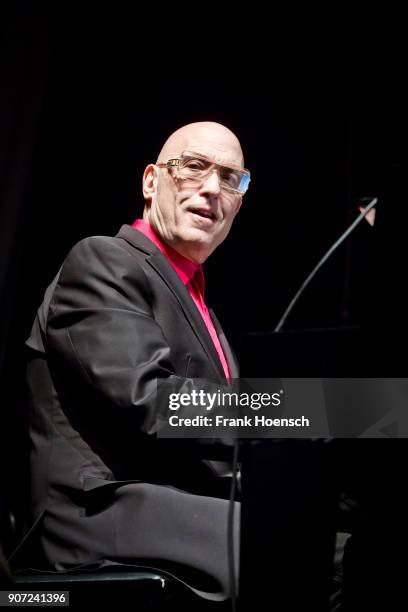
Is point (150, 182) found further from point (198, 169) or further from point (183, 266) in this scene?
point (183, 266)

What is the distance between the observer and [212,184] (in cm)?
175

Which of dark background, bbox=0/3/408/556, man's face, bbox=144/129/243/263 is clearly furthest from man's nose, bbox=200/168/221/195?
dark background, bbox=0/3/408/556

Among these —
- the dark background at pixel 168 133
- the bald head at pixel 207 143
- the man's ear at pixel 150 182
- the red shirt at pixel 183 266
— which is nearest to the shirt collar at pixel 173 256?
the red shirt at pixel 183 266

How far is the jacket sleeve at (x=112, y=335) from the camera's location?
114 centimetres

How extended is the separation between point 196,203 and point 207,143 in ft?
0.61

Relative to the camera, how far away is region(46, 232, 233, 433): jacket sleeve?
1139mm

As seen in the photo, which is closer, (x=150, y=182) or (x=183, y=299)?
(x=183, y=299)

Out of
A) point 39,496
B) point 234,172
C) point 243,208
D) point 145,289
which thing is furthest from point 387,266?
point 243,208

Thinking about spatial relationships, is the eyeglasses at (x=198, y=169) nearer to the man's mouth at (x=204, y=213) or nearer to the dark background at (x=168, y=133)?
the man's mouth at (x=204, y=213)

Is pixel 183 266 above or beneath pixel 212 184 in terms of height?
beneath

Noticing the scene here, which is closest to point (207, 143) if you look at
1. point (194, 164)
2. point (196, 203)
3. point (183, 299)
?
point (194, 164)

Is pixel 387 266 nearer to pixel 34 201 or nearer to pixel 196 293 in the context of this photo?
pixel 196 293

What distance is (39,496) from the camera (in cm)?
129

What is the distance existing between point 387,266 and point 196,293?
0.96 m
